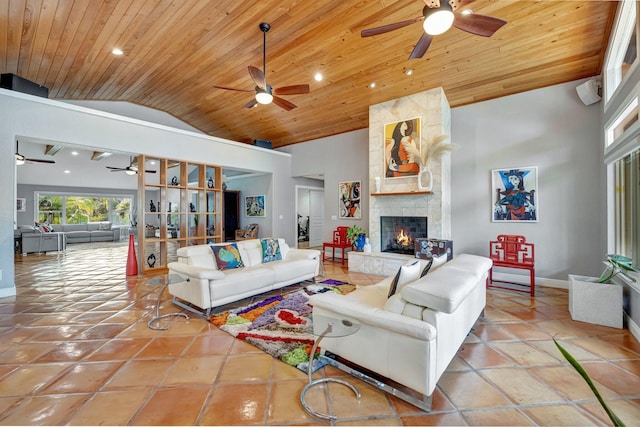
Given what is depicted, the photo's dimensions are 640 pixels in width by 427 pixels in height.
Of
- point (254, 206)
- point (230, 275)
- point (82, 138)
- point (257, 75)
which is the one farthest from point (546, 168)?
point (82, 138)

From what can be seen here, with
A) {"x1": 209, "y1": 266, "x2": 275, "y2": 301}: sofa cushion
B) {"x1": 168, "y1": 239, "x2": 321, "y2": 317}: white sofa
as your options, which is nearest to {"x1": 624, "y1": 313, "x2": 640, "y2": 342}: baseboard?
{"x1": 168, "y1": 239, "x2": 321, "y2": 317}: white sofa

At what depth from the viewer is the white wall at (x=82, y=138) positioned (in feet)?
13.0

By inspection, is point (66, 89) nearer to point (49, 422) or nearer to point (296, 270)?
point (296, 270)

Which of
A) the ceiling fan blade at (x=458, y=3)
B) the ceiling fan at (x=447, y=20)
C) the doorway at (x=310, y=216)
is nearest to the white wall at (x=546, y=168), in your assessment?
the ceiling fan at (x=447, y=20)

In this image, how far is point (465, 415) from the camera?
68.0 inches

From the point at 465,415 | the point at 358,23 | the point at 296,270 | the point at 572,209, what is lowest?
the point at 465,415

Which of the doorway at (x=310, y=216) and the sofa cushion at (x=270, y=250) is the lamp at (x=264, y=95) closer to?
the sofa cushion at (x=270, y=250)

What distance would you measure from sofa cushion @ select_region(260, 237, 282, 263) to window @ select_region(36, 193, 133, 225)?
11042mm

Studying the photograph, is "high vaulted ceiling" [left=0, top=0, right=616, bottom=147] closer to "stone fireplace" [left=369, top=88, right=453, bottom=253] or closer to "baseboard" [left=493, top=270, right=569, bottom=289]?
"stone fireplace" [left=369, top=88, right=453, bottom=253]

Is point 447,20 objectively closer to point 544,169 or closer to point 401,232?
point 544,169

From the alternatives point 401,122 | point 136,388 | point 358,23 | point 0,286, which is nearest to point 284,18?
point 358,23

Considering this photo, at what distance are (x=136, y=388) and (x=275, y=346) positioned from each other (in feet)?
3.54

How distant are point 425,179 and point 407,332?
3.82 meters

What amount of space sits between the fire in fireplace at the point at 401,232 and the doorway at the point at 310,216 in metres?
3.68
